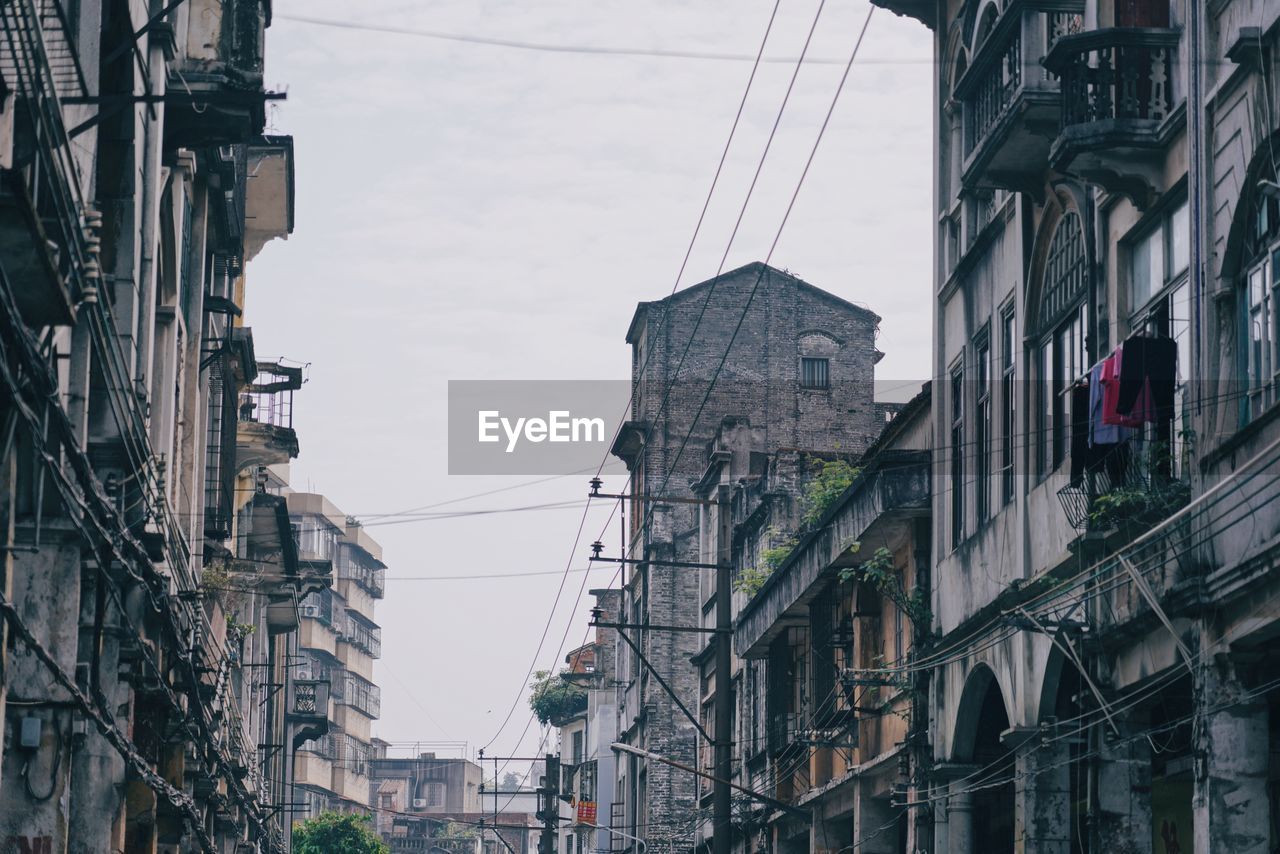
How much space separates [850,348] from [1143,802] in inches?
1444

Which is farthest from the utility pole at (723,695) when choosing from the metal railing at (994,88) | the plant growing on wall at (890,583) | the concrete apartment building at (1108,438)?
the metal railing at (994,88)

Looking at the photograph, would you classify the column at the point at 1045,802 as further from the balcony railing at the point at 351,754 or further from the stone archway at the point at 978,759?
the balcony railing at the point at 351,754

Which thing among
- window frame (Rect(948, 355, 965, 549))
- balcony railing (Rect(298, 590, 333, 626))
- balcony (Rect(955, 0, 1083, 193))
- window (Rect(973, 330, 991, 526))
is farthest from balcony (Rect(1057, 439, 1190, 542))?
balcony railing (Rect(298, 590, 333, 626))

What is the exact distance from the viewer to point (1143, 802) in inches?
717

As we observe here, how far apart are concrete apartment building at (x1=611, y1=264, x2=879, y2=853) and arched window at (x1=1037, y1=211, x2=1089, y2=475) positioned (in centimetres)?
3095

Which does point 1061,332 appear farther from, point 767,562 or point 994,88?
point 767,562

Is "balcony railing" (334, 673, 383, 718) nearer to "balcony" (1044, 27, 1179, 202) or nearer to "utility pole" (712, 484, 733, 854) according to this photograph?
"utility pole" (712, 484, 733, 854)

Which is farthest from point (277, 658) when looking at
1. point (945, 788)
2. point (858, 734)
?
point (945, 788)

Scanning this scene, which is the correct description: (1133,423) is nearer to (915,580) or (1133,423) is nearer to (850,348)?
(915,580)

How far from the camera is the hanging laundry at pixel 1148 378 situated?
16641mm

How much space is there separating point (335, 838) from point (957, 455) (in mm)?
52213

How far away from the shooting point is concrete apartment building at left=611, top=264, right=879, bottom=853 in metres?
53.4

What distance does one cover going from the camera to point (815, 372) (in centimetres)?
5409

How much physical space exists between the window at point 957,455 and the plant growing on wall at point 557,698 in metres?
57.0
